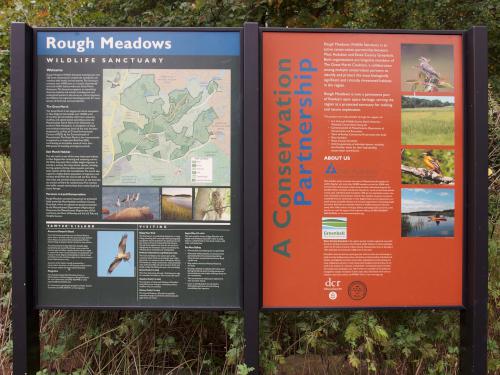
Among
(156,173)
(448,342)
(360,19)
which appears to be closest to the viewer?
(156,173)

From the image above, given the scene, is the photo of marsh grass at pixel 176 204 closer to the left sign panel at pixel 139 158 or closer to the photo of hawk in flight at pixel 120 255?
the left sign panel at pixel 139 158

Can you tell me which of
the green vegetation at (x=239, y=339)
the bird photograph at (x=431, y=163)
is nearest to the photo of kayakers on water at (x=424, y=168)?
the bird photograph at (x=431, y=163)

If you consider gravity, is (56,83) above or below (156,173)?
above

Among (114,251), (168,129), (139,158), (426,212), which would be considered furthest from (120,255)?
(426,212)

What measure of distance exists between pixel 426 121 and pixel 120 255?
2371 mm

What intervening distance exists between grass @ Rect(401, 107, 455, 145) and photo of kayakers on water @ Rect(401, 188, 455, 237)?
0.36m

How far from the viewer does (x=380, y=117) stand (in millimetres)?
3555

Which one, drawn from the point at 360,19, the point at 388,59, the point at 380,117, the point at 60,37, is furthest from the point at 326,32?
the point at 360,19

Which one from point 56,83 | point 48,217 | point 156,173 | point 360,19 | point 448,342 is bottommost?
point 448,342

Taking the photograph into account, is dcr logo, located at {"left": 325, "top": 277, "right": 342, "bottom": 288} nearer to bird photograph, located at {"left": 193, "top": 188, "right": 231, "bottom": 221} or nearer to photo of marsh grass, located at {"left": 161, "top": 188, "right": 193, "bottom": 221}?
bird photograph, located at {"left": 193, "top": 188, "right": 231, "bottom": 221}

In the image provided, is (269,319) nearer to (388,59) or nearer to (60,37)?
(388,59)

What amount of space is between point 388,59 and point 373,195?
0.97m

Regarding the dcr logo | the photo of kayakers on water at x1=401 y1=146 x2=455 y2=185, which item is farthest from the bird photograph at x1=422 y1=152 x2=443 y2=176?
the dcr logo

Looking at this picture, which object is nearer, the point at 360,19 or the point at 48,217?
the point at 48,217
